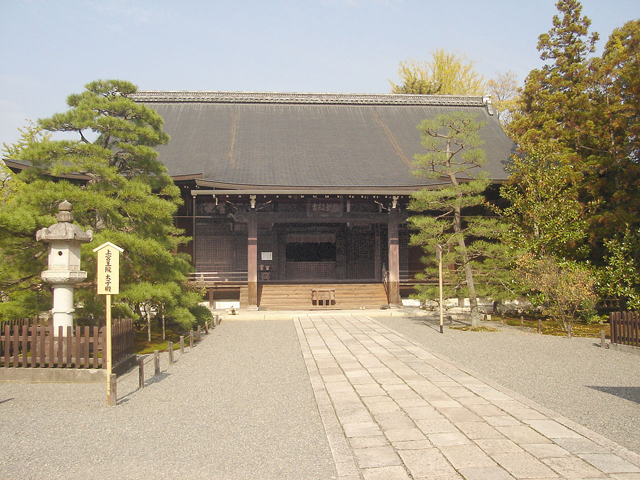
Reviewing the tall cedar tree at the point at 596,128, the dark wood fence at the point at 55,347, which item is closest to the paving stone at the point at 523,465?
the dark wood fence at the point at 55,347

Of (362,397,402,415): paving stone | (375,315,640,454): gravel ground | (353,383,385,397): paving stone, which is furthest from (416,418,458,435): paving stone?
(375,315,640,454): gravel ground

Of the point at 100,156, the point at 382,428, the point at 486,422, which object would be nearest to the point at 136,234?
the point at 100,156

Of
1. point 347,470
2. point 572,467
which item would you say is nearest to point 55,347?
point 347,470

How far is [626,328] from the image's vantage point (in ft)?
33.2

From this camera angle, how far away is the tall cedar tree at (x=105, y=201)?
8.88 metres

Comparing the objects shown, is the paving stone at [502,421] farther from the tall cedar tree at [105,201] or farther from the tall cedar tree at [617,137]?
the tall cedar tree at [617,137]

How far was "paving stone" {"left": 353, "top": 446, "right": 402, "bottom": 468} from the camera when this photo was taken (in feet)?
14.1

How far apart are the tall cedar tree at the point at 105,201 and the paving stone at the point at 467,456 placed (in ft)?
21.6

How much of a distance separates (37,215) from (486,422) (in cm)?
797

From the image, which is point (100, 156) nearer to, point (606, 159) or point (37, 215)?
point (37, 215)

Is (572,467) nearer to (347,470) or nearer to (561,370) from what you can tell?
(347,470)

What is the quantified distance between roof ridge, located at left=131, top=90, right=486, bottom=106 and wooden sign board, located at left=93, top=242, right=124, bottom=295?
1860cm

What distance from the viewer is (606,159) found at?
45.8 feet

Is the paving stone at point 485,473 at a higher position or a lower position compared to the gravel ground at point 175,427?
higher
